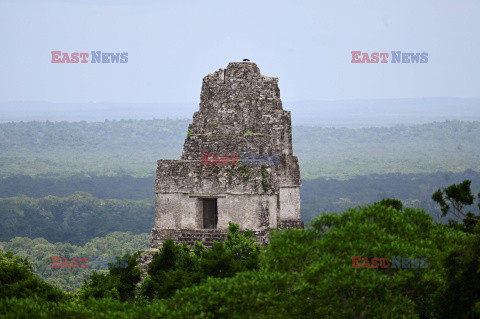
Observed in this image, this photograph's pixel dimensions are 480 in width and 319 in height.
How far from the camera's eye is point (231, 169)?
2188 cm

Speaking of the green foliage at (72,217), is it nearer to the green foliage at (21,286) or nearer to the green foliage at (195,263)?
the green foliage at (195,263)

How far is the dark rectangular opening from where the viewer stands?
22.7 metres

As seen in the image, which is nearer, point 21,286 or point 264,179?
point 21,286

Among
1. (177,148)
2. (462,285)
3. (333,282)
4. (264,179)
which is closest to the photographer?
(462,285)

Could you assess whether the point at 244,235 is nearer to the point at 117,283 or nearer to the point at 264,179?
the point at 264,179

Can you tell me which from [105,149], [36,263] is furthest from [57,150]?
[36,263]

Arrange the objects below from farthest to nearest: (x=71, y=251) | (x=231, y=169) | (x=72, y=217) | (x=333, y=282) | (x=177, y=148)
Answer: (x=177, y=148)
(x=72, y=217)
(x=71, y=251)
(x=231, y=169)
(x=333, y=282)

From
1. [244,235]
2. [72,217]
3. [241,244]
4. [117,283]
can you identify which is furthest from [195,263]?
[72,217]

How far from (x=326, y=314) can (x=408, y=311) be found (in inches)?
58.2

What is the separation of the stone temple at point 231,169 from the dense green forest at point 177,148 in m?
97.5

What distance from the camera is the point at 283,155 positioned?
25.0 m

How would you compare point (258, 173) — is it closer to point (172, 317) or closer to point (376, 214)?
point (376, 214)

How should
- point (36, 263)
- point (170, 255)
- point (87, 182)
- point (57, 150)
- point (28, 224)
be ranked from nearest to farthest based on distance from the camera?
point (170, 255)
point (36, 263)
point (28, 224)
point (87, 182)
point (57, 150)

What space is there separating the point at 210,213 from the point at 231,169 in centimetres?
180
